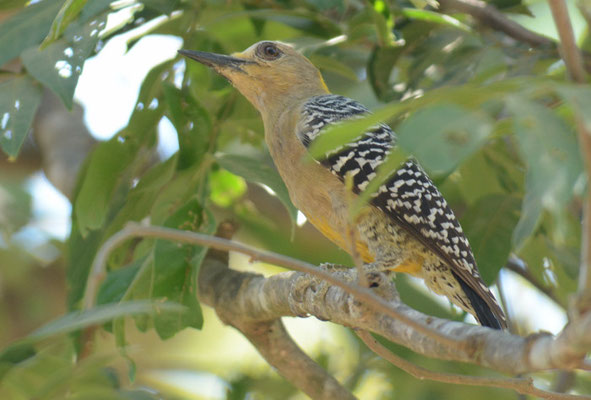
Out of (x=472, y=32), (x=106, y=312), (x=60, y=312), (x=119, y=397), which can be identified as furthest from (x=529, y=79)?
(x=60, y=312)

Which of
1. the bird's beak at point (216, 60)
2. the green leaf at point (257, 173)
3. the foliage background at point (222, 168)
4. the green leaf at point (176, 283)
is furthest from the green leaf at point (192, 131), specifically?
the green leaf at point (176, 283)

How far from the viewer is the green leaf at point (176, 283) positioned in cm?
388

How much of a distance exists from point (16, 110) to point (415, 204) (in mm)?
2061

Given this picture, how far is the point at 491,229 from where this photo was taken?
4523 millimetres

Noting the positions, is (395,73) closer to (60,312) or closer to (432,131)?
(60,312)

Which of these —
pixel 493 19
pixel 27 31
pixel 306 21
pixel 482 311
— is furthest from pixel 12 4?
pixel 482 311

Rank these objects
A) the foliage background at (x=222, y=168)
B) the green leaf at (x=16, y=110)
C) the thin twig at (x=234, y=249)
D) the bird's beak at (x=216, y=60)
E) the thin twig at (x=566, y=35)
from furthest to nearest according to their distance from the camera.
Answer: the bird's beak at (x=216, y=60) → the foliage background at (x=222, y=168) → the green leaf at (x=16, y=110) → the thin twig at (x=234, y=249) → the thin twig at (x=566, y=35)

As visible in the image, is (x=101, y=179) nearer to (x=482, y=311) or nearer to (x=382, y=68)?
(x=382, y=68)

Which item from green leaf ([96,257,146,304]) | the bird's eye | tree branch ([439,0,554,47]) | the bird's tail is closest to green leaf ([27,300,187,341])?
green leaf ([96,257,146,304])

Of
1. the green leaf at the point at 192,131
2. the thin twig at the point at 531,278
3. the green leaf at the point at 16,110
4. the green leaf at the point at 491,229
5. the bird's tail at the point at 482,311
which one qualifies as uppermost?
the green leaf at the point at 16,110

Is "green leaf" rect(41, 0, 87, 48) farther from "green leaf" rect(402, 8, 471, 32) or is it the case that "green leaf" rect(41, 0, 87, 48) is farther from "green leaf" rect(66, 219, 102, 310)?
"green leaf" rect(402, 8, 471, 32)

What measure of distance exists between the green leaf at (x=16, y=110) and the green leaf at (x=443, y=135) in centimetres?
229

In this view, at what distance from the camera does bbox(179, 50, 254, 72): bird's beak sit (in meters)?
4.38

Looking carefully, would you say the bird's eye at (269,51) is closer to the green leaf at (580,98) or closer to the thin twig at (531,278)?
the thin twig at (531,278)
